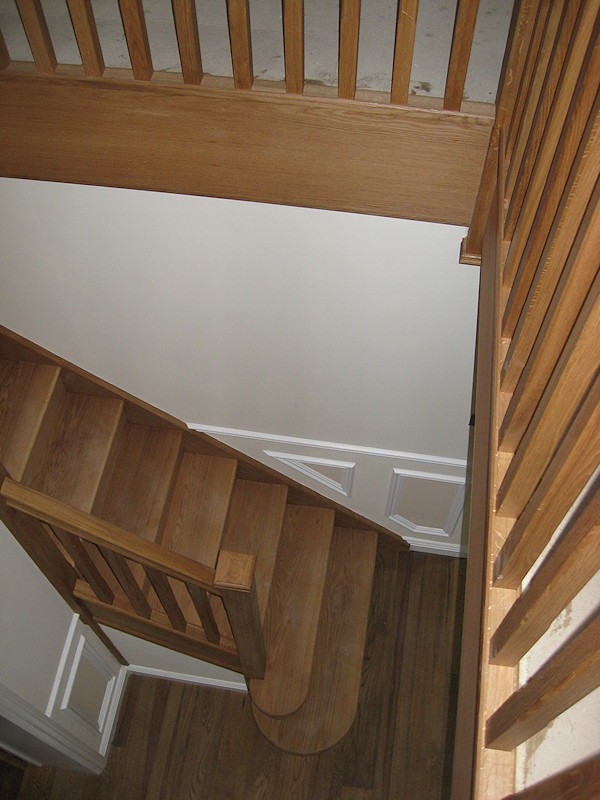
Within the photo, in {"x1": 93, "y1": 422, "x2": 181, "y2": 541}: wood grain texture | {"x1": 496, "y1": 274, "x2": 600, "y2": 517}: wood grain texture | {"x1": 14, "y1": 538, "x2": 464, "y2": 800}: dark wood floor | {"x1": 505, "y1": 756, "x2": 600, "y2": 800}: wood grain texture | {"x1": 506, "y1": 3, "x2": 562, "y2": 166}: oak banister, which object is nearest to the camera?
{"x1": 505, "y1": 756, "x2": 600, "y2": 800}: wood grain texture

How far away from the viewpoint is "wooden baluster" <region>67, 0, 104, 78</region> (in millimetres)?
1495

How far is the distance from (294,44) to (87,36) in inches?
18.0

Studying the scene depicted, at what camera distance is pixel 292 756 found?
3.02 metres

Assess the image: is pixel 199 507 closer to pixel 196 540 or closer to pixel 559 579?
pixel 196 540

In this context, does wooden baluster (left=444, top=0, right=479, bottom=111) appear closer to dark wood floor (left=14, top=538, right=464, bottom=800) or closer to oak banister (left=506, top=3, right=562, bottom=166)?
oak banister (left=506, top=3, right=562, bottom=166)

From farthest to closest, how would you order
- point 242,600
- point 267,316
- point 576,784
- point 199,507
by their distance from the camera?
point 199,507, point 267,316, point 242,600, point 576,784

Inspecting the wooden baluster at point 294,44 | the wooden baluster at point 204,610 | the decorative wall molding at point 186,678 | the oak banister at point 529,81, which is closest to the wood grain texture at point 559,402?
the oak banister at point 529,81

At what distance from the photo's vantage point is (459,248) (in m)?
2.00

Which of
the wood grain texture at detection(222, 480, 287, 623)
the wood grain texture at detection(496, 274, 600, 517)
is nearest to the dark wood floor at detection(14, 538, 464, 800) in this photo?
the wood grain texture at detection(222, 480, 287, 623)

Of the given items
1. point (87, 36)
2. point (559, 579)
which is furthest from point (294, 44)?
point (559, 579)

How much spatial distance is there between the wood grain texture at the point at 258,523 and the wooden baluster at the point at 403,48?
1.95 m

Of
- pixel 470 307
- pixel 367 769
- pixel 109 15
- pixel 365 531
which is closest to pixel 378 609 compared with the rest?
pixel 365 531

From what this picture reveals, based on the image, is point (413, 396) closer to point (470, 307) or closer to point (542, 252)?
point (470, 307)

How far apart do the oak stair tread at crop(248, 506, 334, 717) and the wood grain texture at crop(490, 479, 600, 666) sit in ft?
6.61
